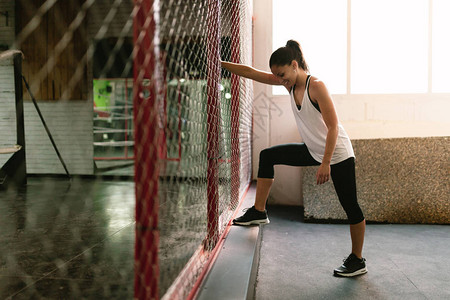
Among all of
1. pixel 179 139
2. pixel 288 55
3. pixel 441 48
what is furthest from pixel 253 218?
pixel 441 48

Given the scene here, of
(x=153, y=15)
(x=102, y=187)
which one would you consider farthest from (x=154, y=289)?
(x=102, y=187)

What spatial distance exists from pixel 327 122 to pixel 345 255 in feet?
3.76

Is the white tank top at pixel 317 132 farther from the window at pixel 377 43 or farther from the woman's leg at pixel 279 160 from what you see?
the window at pixel 377 43

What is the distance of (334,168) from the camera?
2.33 meters

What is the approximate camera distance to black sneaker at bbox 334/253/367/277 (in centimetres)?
236

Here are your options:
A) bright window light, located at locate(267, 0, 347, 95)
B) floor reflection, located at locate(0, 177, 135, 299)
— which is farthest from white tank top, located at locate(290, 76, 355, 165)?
bright window light, located at locate(267, 0, 347, 95)

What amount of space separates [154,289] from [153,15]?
77cm

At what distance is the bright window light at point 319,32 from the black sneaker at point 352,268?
2627 mm

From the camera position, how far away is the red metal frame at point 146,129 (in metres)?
1.00

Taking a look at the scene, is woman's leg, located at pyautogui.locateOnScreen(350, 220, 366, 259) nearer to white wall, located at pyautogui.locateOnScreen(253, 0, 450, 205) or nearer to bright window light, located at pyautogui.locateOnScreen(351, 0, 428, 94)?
white wall, located at pyautogui.locateOnScreen(253, 0, 450, 205)

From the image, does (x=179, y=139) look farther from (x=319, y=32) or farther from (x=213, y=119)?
(x=319, y=32)

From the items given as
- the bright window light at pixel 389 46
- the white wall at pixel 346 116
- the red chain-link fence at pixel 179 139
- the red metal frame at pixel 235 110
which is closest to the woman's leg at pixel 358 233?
the red chain-link fence at pixel 179 139

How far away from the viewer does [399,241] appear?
3.15 metres

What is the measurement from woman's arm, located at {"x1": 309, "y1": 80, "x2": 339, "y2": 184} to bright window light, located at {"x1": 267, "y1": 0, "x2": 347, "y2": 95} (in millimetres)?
2456
